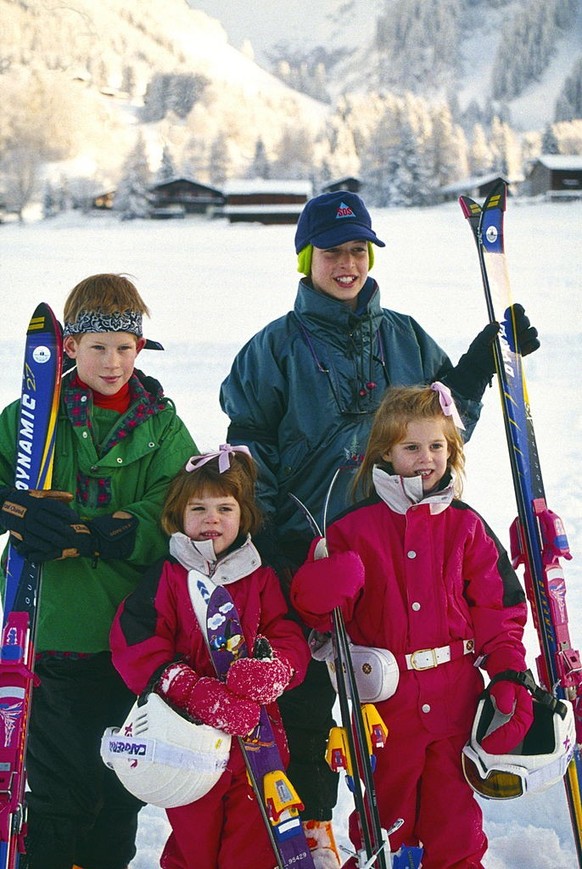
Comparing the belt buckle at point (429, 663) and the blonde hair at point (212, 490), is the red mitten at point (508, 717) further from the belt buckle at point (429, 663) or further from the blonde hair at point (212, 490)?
the blonde hair at point (212, 490)

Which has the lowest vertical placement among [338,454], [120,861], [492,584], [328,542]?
[120,861]

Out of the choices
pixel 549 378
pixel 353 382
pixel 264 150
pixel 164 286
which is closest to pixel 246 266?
pixel 164 286

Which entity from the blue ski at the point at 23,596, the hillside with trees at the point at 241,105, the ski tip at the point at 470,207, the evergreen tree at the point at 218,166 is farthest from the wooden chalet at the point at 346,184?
the blue ski at the point at 23,596

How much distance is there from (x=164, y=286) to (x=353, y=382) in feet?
54.0

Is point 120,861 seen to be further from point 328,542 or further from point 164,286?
point 164,286

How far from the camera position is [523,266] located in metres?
18.7

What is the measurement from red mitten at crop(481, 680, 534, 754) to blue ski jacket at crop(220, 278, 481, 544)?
654 mm

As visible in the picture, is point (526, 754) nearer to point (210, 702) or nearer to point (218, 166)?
point (210, 702)

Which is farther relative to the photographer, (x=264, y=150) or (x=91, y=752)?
(x=264, y=150)

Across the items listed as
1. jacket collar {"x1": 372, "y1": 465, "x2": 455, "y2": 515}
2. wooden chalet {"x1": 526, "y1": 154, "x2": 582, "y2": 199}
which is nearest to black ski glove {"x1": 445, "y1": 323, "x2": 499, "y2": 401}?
jacket collar {"x1": 372, "y1": 465, "x2": 455, "y2": 515}

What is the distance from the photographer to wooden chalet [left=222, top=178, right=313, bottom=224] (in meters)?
37.8

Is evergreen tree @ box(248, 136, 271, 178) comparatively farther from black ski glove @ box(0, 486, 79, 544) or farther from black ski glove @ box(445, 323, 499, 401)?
black ski glove @ box(0, 486, 79, 544)

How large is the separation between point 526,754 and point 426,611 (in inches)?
17.1

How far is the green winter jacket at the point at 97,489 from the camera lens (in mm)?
2033
